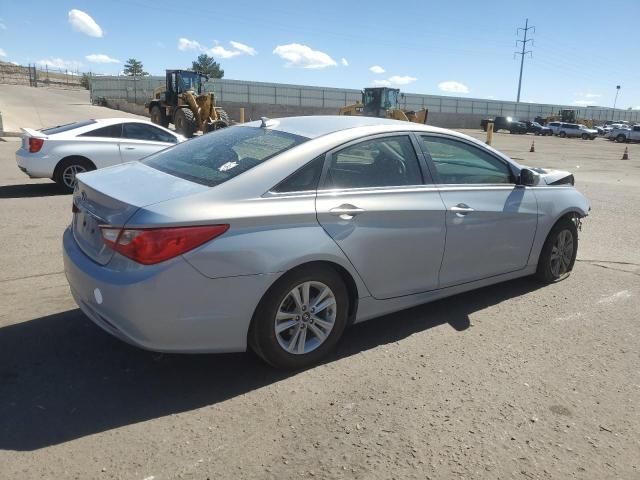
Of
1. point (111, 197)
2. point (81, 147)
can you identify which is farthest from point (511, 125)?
point (111, 197)

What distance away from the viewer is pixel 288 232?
10.4 feet

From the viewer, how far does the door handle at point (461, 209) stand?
4027 millimetres

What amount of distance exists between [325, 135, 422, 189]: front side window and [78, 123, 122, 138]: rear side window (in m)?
7.13

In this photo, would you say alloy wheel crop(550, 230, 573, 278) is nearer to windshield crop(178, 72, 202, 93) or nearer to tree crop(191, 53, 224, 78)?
windshield crop(178, 72, 202, 93)

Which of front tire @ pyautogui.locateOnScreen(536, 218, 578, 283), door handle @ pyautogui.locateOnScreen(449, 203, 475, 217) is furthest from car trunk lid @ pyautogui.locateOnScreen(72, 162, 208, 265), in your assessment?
front tire @ pyautogui.locateOnScreen(536, 218, 578, 283)

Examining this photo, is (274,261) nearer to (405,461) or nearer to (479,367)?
(405,461)

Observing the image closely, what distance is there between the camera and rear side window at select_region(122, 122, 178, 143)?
9750 mm

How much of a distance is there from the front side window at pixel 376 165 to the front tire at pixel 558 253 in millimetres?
1825

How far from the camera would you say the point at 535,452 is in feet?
9.04

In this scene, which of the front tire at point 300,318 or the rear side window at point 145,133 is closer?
the front tire at point 300,318

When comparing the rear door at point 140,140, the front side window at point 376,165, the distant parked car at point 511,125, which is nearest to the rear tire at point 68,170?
the rear door at point 140,140

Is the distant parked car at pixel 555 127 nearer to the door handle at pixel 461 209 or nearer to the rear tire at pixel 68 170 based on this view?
the rear tire at pixel 68 170

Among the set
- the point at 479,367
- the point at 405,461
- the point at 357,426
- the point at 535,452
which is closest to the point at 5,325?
the point at 357,426

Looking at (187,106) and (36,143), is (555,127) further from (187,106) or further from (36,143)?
(36,143)
